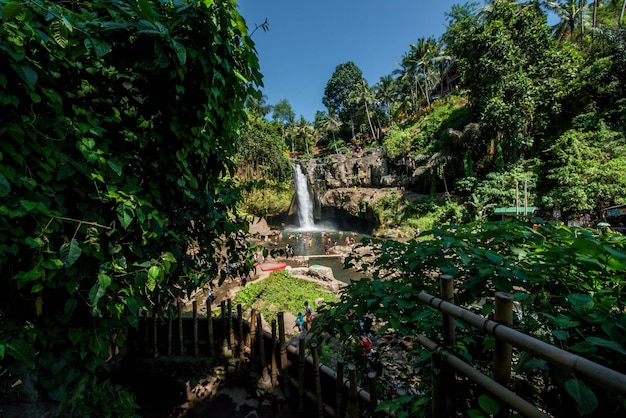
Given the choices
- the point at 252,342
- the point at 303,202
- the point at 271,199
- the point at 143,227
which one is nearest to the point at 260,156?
the point at 271,199

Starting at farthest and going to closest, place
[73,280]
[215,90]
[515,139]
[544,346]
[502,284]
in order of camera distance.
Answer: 1. [515,139]
2. [215,90]
3. [73,280]
4. [502,284]
5. [544,346]

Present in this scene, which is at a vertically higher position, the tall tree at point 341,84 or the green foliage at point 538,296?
the tall tree at point 341,84

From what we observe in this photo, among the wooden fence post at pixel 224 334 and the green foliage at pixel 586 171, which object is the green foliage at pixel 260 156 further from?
the wooden fence post at pixel 224 334

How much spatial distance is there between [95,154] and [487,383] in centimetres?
262

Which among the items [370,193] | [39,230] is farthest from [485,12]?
[39,230]

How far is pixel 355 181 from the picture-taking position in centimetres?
2944

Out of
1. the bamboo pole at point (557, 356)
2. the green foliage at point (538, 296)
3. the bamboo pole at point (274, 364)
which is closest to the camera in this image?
the bamboo pole at point (557, 356)

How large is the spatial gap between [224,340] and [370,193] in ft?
79.6

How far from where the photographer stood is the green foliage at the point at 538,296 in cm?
105

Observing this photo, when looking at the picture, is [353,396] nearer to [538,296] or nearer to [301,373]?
[301,373]

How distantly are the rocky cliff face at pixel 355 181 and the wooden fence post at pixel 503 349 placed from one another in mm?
25002

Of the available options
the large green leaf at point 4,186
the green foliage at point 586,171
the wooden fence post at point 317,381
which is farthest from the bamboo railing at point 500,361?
the green foliage at point 586,171

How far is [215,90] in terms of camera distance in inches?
81.0

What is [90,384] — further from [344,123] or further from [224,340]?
[344,123]
